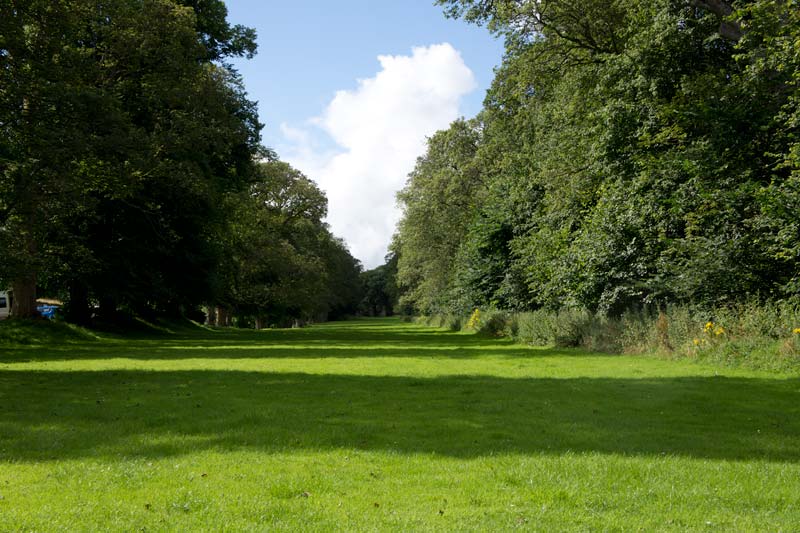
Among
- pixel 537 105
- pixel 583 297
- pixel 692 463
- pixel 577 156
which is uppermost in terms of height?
pixel 537 105

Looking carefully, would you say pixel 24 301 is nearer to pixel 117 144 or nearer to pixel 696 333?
pixel 117 144

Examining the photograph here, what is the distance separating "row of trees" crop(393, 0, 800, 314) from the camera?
1898 centimetres

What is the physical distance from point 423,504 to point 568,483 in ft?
5.20

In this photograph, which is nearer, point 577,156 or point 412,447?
point 412,447

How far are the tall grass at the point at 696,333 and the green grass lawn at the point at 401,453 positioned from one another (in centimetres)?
180

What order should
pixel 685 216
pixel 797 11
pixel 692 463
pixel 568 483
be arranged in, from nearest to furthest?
pixel 568 483 < pixel 692 463 < pixel 797 11 < pixel 685 216

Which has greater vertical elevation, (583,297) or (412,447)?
(583,297)

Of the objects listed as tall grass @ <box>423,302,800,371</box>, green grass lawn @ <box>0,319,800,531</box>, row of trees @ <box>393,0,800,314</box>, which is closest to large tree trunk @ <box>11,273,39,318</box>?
green grass lawn @ <box>0,319,800,531</box>

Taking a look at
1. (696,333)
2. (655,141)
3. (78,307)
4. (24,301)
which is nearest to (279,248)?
(78,307)

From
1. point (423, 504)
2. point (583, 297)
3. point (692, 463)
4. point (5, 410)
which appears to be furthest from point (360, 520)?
point (583, 297)

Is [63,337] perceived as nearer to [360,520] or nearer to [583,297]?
[583,297]

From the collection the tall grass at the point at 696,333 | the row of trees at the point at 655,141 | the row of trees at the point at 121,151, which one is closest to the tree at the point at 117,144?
the row of trees at the point at 121,151

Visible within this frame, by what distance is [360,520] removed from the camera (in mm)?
5477

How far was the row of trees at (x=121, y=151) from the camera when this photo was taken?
55.1 ft
